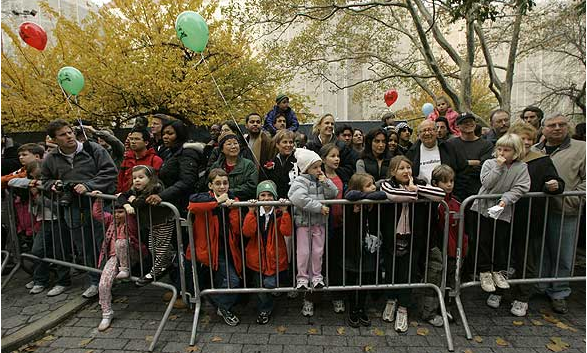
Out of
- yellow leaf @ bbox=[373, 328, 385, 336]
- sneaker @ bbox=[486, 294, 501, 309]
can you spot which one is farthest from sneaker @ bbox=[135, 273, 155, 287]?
sneaker @ bbox=[486, 294, 501, 309]

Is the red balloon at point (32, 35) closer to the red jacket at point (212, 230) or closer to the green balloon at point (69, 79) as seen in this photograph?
the green balloon at point (69, 79)

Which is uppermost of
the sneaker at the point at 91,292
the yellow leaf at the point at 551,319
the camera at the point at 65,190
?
the camera at the point at 65,190

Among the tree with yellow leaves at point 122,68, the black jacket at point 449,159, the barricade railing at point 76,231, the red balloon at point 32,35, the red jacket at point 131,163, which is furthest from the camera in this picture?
the tree with yellow leaves at point 122,68

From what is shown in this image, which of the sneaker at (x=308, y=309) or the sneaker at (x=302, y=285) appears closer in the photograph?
the sneaker at (x=302, y=285)

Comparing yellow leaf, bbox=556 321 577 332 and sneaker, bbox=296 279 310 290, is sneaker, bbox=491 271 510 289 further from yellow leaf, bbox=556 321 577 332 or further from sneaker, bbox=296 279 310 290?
sneaker, bbox=296 279 310 290

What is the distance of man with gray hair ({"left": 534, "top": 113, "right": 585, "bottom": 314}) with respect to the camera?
12.3ft

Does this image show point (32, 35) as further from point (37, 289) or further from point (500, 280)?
point (500, 280)

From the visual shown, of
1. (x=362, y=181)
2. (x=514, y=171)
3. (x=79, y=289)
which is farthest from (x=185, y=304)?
(x=514, y=171)

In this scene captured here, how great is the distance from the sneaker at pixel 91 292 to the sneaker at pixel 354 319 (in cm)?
296

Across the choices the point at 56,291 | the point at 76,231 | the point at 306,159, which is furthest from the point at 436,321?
the point at 56,291

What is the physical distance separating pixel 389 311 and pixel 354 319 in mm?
386

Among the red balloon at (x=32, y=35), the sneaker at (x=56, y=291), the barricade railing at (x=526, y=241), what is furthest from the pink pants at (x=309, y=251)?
the red balloon at (x=32, y=35)

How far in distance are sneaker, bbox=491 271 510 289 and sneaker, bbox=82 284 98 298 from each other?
4408 millimetres

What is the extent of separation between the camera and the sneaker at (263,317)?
12.3 feet
